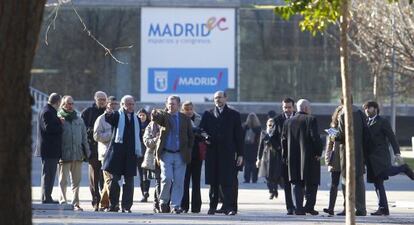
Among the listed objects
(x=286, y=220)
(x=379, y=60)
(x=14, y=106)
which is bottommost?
(x=286, y=220)

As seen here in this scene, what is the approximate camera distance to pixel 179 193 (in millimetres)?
17125

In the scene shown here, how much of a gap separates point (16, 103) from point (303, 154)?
952 cm

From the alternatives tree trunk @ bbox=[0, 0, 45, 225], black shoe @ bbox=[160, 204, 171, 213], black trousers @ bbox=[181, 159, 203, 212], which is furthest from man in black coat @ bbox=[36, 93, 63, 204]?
tree trunk @ bbox=[0, 0, 45, 225]

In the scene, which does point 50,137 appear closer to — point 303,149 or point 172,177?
point 172,177

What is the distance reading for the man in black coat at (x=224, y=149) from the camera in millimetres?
17234

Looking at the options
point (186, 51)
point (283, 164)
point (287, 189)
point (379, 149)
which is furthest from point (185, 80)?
point (379, 149)

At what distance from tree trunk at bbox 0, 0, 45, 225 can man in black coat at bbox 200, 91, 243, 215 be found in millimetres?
9318

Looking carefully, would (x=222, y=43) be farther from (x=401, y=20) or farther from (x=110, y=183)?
(x=110, y=183)

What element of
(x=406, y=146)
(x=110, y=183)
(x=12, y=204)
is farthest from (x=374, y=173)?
(x=406, y=146)

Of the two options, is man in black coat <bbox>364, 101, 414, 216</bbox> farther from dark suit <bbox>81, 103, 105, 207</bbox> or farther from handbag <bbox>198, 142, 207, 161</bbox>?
dark suit <bbox>81, 103, 105, 207</bbox>

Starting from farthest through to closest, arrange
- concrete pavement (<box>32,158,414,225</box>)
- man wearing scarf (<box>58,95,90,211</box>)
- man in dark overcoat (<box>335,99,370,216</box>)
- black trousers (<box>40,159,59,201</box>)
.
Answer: man wearing scarf (<box>58,95,90,211</box>) < black trousers (<box>40,159,59,201</box>) < man in dark overcoat (<box>335,99,370,216</box>) < concrete pavement (<box>32,158,414,225</box>)

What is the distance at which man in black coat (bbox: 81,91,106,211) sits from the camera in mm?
18438

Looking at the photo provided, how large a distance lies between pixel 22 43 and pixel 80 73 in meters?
42.2

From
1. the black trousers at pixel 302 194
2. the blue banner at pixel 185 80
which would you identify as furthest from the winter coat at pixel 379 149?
the blue banner at pixel 185 80
